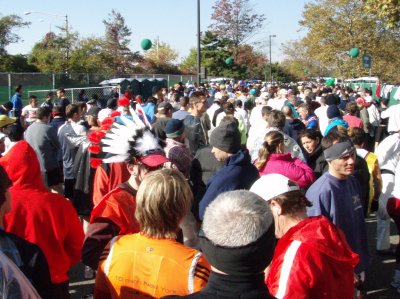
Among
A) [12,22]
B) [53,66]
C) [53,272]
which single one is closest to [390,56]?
[53,66]

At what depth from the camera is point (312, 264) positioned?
101 inches

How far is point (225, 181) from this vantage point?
15.1ft

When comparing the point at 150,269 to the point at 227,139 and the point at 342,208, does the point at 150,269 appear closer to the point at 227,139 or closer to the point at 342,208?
the point at 342,208

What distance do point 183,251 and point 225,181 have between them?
7.22 ft

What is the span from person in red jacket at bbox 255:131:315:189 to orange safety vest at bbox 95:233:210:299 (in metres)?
2.24

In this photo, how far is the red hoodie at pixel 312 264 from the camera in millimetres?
2545

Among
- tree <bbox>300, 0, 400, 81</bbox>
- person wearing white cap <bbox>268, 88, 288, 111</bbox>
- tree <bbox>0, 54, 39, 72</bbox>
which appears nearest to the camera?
person wearing white cap <bbox>268, 88, 288, 111</bbox>

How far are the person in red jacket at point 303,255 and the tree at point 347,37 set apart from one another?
125ft

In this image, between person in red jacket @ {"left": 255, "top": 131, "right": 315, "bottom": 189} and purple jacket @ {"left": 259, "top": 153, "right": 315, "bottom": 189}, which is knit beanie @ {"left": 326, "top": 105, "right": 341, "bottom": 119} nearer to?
person in red jacket @ {"left": 255, "top": 131, "right": 315, "bottom": 189}

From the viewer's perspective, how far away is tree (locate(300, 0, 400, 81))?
38688 millimetres

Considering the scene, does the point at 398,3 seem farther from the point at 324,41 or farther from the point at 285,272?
Result: the point at 324,41

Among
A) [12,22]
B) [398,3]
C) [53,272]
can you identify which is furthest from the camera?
[12,22]

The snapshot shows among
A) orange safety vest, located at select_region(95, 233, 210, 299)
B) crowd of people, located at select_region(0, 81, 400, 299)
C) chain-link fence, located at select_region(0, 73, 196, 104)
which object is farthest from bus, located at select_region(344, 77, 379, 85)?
orange safety vest, located at select_region(95, 233, 210, 299)

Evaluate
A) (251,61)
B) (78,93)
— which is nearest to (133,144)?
(78,93)
